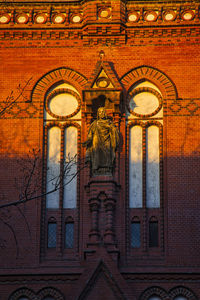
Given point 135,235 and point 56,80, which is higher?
point 56,80

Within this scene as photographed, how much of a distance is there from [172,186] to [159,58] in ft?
12.7

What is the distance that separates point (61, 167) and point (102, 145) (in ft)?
4.38

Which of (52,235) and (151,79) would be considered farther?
(151,79)

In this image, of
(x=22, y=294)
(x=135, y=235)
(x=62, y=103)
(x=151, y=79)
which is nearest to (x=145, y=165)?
(x=135, y=235)

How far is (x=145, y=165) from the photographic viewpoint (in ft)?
87.6

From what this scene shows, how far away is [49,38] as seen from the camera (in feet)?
92.0

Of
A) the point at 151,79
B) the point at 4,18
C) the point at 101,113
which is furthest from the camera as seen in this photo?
the point at 4,18

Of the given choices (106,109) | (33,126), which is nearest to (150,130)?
(106,109)

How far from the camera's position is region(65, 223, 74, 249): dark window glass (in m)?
26.1

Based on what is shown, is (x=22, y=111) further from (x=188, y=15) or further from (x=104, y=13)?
(x=188, y=15)

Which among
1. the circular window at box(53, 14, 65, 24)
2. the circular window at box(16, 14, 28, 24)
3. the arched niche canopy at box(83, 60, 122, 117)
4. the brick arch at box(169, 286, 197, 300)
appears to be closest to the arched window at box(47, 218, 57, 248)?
the arched niche canopy at box(83, 60, 122, 117)

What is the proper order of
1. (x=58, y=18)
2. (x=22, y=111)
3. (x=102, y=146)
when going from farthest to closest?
(x=58, y=18)
(x=22, y=111)
(x=102, y=146)

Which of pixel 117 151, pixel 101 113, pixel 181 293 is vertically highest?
pixel 101 113

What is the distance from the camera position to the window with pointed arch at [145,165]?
26.1 meters
